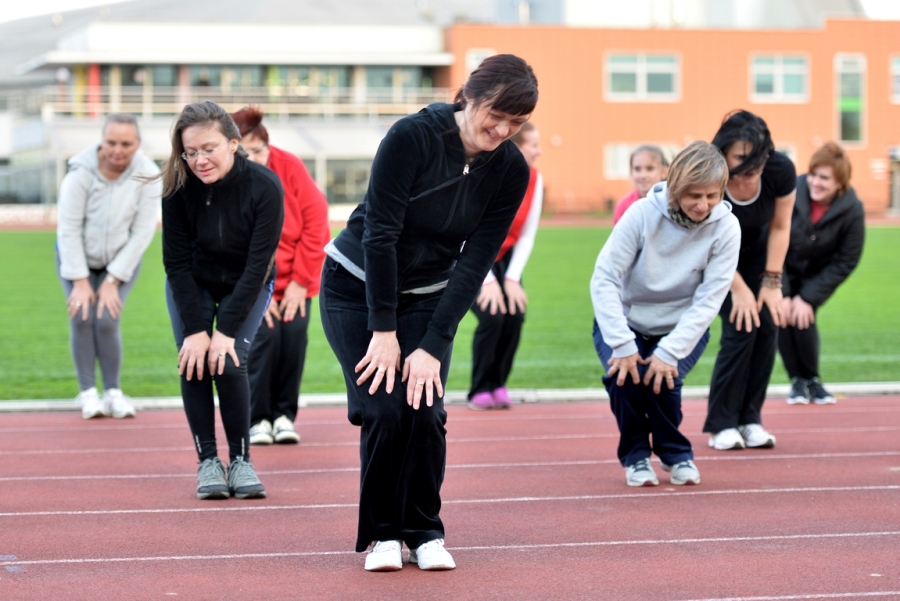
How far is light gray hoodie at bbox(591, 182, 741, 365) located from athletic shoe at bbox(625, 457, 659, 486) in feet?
1.96

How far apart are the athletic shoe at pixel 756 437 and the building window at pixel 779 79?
50498 mm

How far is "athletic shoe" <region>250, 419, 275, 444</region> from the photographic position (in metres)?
7.56

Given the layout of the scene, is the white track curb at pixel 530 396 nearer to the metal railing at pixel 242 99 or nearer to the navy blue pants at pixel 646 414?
the navy blue pants at pixel 646 414

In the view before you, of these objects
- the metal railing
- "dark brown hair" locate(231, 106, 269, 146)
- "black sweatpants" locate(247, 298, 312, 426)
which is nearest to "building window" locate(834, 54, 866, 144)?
the metal railing

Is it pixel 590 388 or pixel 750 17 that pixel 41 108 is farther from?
pixel 590 388

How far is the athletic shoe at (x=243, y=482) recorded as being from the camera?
5898 millimetres

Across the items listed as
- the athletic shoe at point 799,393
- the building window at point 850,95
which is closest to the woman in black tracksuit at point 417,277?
the athletic shoe at point 799,393

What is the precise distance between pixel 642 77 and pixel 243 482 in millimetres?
51360

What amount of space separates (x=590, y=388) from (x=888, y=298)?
939 centimetres

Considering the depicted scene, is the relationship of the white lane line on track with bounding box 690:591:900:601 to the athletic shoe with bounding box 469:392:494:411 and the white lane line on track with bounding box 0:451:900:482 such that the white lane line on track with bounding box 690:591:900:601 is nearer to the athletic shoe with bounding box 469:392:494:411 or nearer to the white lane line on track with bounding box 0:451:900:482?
the white lane line on track with bounding box 0:451:900:482

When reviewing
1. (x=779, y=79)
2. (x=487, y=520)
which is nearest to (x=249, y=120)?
(x=487, y=520)

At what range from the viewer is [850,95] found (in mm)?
56250

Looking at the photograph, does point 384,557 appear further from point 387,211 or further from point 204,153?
point 204,153

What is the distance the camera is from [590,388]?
992 centimetres
